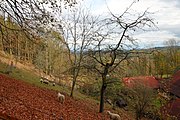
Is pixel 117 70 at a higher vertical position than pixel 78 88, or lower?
higher

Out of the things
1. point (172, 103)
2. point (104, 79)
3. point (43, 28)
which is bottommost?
point (172, 103)

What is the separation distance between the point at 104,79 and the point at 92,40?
4146 mm

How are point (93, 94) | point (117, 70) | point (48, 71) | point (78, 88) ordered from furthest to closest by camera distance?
1. point (48, 71)
2. point (78, 88)
3. point (93, 94)
4. point (117, 70)

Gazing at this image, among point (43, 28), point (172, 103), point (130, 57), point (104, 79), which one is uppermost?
point (43, 28)

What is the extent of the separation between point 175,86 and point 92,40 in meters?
24.1

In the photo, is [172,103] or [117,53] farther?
[172,103]

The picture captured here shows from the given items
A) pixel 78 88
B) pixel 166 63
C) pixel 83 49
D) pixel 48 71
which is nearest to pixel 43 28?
pixel 83 49

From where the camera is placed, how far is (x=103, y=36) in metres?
21.8

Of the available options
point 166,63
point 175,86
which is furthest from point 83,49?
point 166,63

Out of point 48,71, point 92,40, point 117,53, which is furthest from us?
point 48,71

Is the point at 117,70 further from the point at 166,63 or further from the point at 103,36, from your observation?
the point at 166,63

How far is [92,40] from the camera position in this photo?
24375mm

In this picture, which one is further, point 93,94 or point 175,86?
point 175,86

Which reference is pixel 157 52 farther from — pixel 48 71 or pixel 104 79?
pixel 48 71
